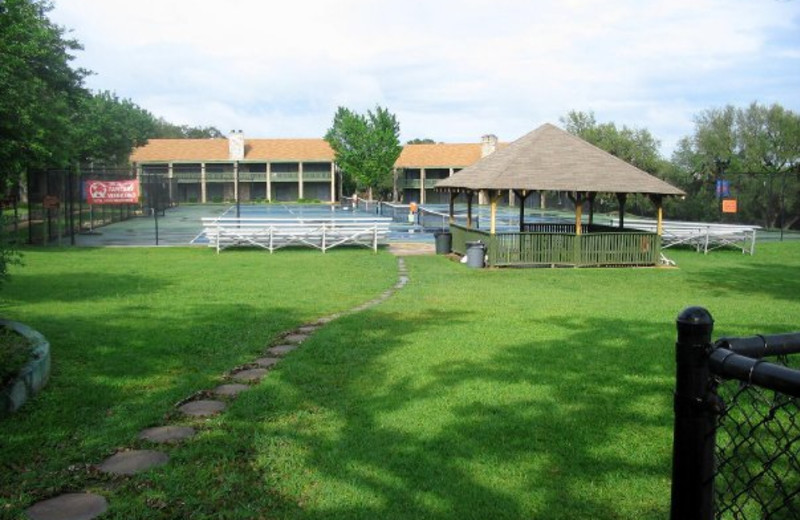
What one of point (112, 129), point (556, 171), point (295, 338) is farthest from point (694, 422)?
point (112, 129)

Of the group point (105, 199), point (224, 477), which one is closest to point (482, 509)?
point (224, 477)

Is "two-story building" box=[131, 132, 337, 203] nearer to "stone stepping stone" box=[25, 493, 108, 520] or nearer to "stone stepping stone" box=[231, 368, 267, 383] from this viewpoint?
"stone stepping stone" box=[231, 368, 267, 383]

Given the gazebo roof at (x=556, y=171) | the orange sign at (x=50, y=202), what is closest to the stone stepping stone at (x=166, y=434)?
the gazebo roof at (x=556, y=171)

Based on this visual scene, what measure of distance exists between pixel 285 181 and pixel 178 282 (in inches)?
2318

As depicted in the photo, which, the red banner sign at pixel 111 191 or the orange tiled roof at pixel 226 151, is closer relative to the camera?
the red banner sign at pixel 111 191

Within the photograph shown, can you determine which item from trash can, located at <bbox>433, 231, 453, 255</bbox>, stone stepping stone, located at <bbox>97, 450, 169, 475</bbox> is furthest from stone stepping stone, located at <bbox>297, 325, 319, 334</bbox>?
A: trash can, located at <bbox>433, 231, 453, 255</bbox>

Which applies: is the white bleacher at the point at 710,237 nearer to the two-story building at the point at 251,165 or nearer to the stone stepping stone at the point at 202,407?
the stone stepping stone at the point at 202,407

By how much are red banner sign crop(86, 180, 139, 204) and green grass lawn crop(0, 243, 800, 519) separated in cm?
1279

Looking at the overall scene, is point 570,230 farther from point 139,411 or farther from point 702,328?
point 702,328

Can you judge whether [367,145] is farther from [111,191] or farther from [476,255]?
[476,255]

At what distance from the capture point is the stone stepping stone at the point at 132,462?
4.90 meters

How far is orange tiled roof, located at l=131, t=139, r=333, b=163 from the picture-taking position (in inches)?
2874

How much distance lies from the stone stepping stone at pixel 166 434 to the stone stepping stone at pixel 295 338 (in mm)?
3530

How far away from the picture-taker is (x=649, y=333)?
973cm
